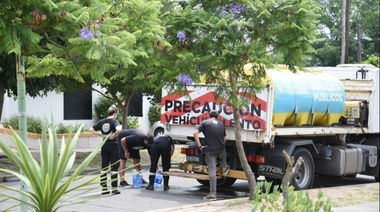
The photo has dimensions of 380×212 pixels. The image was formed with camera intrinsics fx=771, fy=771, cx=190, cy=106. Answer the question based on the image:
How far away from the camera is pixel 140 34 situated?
368 inches

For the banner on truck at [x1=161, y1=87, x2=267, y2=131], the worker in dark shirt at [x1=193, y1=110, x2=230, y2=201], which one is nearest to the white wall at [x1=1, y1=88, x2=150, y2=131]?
the banner on truck at [x1=161, y1=87, x2=267, y2=131]

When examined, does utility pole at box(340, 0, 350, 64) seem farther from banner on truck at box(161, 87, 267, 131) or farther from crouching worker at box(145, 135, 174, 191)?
crouching worker at box(145, 135, 174, 191)

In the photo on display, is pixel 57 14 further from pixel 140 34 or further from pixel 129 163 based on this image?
→ pixel 129 163

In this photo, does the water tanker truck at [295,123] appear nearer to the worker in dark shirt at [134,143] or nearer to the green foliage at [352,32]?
the worker in dark shirt at [134,143]

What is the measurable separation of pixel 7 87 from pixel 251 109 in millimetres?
6651

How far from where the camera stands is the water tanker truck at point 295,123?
1591cm

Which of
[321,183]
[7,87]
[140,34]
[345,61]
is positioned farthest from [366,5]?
[140,34]

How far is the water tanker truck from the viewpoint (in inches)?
626

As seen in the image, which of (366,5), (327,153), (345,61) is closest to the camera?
(327,153)

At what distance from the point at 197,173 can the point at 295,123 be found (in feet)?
7.84

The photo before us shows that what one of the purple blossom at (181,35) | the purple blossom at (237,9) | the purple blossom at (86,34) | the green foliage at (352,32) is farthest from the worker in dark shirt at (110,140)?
the green foliage at (352,32)

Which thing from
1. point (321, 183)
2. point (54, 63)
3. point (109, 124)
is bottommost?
point (321, 183)

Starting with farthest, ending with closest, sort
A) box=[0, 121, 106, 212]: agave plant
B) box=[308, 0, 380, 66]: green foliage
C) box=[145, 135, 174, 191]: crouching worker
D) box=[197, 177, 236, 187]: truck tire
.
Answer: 1. box=[308, 0, 380, 66]: green foliage
2. box=[197, 177, 236, 187]: truck tire
3. box=[145, 135, 174, 191]: crouching worker
4. box=[0, 121, 106, 212]: agave plant

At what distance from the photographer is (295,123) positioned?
16.8m
